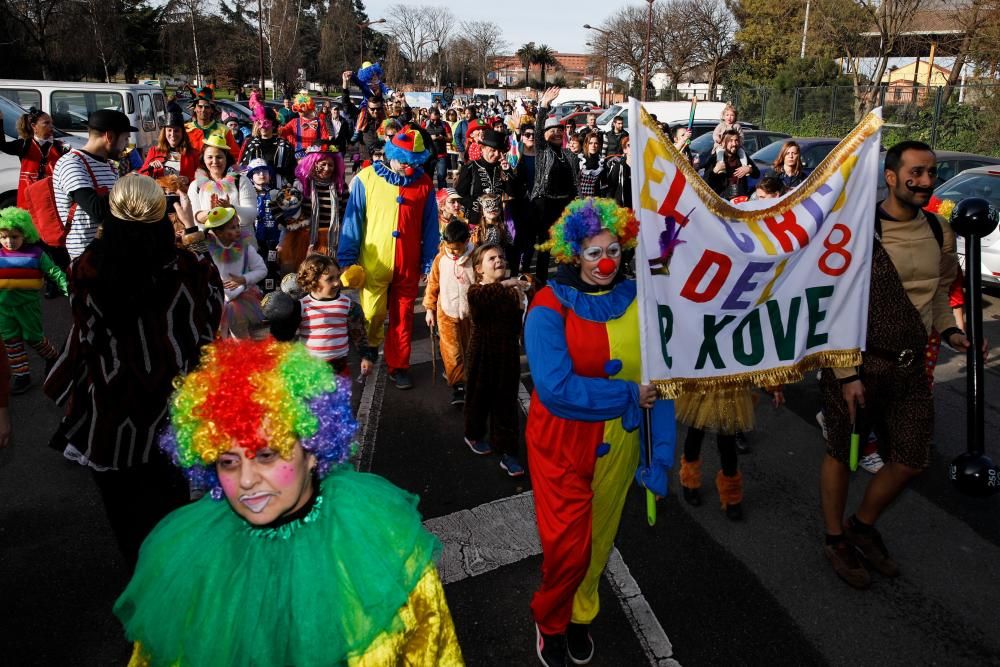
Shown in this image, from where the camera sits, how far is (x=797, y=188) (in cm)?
311

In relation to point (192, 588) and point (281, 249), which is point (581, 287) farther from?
point (281, 249)

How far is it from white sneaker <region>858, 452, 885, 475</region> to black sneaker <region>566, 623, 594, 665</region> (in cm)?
→ 271

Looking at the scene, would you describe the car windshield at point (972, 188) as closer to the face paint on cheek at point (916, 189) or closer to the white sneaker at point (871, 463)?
the white sneaker at point (871, 463)

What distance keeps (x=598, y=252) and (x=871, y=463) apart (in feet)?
10.4

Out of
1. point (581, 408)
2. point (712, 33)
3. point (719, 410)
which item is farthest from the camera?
point (712, 33)

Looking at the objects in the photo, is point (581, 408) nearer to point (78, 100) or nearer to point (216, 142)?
point (216, 142)

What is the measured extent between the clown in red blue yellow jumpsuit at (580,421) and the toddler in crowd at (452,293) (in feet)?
7.64

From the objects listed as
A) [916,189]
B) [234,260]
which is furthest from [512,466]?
[916,189]

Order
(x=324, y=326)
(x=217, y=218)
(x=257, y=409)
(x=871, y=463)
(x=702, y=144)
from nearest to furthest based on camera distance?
(x=257, y=409), (x=324, y=326), (x=871, y=463), (x=217, y=218), (x=702, y=144)

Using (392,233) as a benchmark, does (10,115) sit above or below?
above

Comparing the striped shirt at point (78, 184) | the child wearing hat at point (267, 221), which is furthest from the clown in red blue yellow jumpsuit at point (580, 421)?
the child wearing hat at point (267, 221)

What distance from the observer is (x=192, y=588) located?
1701mm

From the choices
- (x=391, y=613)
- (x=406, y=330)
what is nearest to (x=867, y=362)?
(x=391, y=613)

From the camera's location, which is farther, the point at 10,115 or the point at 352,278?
the point at 10,115
